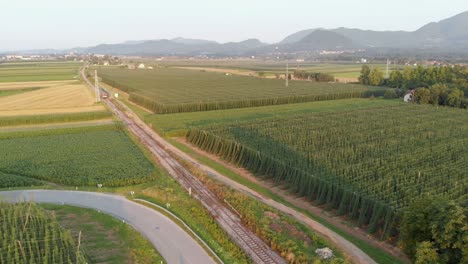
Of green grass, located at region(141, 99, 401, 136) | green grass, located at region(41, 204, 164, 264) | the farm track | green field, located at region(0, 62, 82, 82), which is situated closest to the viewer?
green grass, located at region(41, 204, 164, 264)

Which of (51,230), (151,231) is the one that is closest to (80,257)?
(51,230)

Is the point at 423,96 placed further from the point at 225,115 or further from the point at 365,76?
the point at 225,115

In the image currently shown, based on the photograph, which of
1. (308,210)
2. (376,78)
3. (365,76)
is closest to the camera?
(308,210)


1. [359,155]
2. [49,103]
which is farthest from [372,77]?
[49,103]

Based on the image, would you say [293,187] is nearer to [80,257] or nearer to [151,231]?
[151,231]

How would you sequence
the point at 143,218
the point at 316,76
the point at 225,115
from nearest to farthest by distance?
the point at 143,218
the point at 225,115
the point at 316,76

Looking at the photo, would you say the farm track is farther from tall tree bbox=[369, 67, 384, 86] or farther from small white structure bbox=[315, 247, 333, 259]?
tall tree bbox=[369, 67, 384, 86]

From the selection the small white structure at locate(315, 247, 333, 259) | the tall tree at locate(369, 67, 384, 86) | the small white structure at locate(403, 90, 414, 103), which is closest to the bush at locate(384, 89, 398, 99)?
the small white structure at locate(403, 90, 414, 103)

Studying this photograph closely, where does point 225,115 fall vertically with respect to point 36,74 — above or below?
below
